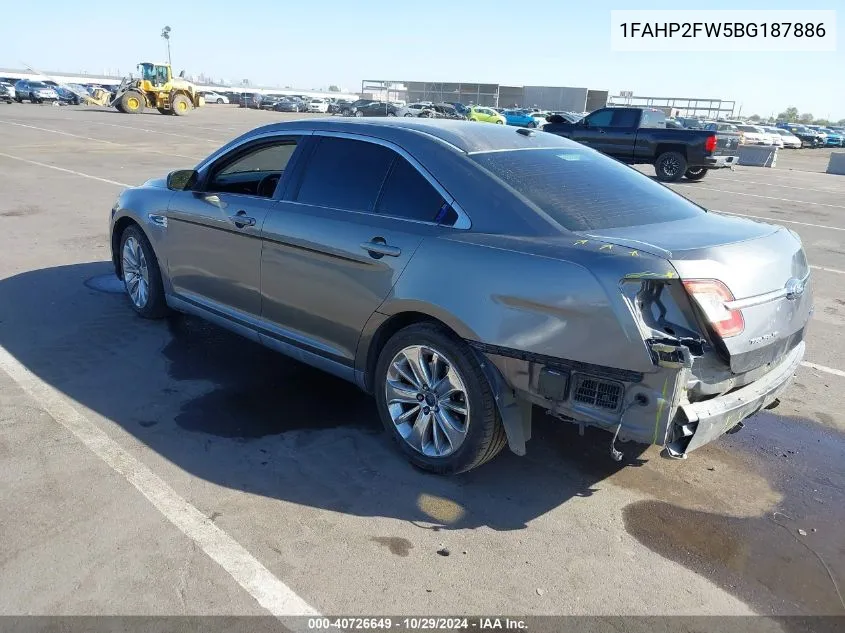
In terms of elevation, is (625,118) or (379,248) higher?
(625,118)

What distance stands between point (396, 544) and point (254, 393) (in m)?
1.80

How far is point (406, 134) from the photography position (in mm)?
3822

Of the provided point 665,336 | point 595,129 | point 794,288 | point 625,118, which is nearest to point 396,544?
point 665,336

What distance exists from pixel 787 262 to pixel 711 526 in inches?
51.7

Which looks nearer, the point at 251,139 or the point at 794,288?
the point at 794,288

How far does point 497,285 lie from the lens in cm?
314

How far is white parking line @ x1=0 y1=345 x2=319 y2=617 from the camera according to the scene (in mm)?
2673

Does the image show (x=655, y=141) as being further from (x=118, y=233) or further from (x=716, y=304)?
(x=716, y=304)

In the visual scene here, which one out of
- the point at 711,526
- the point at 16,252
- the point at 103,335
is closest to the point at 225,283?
the point at 103,335

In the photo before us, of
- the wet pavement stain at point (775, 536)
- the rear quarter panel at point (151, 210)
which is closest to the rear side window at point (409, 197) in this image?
the wet pavement stain at point (775, 536)

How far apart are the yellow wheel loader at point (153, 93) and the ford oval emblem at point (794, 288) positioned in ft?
136

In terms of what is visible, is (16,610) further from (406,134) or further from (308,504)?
(406,134)

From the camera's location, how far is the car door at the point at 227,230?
443cm

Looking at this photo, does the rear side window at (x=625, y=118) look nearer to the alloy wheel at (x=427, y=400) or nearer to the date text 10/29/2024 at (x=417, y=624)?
the alloy wheel at (x=427, y=400)
